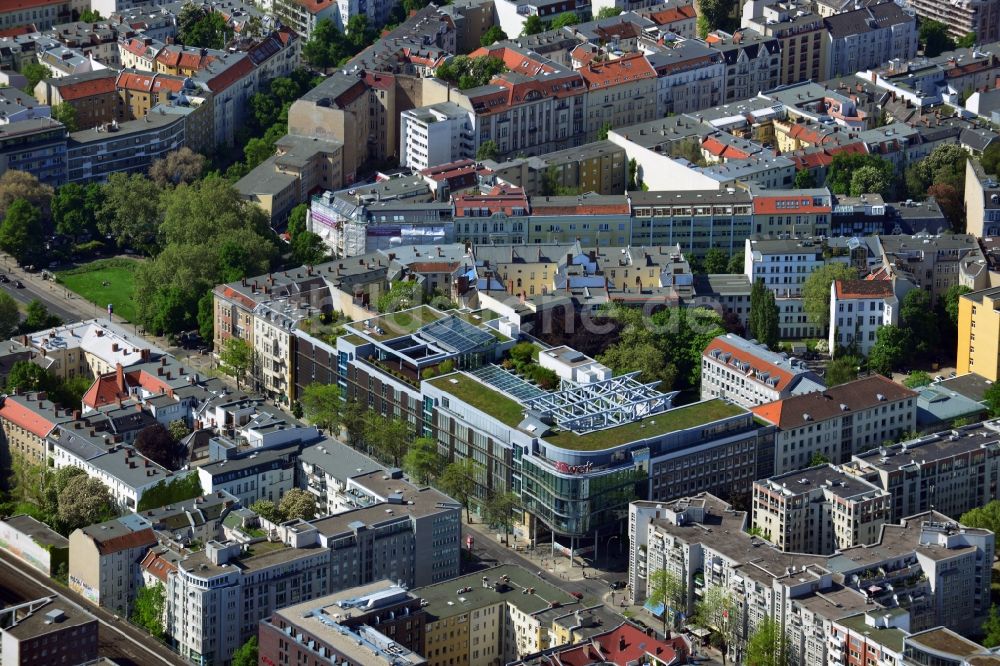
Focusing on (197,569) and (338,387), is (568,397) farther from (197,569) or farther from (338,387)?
(197,569)

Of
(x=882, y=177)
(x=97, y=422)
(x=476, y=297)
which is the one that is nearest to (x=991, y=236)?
(x=882, y=177)

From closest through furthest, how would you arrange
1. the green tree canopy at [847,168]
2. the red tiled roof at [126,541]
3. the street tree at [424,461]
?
the red tiled roof at [126,541]
the street tree at [424,461]
the green tree canopy at [847,168]

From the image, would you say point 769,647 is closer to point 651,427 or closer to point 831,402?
point 651,427

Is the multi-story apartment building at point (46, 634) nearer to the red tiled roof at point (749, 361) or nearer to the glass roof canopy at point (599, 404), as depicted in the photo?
the glass roof canopy at point (599, 404)

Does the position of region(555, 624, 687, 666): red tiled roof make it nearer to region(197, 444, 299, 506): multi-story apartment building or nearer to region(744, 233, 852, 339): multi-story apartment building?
region(197, 444, 299, 506): multi-story apartment building

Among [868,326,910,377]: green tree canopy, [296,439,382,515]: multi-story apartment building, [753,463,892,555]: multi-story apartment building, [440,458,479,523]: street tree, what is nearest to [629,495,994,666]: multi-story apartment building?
[753,463,892,555]: multi-story apartment building

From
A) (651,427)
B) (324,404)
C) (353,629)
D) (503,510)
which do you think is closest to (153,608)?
(353,629)

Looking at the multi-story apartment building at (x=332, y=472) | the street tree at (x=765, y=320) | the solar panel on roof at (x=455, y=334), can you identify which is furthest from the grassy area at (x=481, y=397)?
the street tree at (x=765, y=320)
